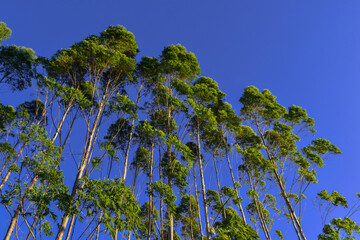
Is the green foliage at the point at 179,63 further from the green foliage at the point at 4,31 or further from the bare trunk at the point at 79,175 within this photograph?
the green foliage at the point at 4,31

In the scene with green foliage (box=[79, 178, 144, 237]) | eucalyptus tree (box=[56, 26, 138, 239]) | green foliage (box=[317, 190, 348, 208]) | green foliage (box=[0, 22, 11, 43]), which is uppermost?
green foliage (box=[0, 22, 11, 43])

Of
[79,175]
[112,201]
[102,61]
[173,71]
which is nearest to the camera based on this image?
[112,201]

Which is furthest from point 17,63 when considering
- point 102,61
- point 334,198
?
point 334,198

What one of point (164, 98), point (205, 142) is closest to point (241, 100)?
point (205, 142)

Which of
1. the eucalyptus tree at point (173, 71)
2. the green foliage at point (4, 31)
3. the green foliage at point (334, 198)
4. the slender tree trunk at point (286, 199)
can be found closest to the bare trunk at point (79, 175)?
the eucalyptus tree at point (173, 71)

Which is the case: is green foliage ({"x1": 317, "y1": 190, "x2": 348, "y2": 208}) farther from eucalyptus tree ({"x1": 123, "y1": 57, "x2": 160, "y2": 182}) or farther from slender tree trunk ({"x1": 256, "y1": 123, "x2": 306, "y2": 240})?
eucalyptus tree ({"x1": 123, "y1": 57, "x2": 160, "y2": 182})

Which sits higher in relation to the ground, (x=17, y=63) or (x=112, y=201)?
(x=17, y=63)

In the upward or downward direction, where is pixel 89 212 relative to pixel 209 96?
downward

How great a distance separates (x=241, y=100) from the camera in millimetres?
14766

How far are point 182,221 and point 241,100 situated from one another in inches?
459

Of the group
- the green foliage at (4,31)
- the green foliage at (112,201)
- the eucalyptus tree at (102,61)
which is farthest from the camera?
the green foliage at (4,31)

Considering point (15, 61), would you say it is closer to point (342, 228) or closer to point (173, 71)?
point (173, 71)

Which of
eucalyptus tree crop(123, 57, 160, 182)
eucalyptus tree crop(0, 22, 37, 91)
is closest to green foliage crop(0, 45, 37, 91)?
eucalyptus tree crop(0, 22, 37, 91)

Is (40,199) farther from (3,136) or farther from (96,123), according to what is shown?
(3,136)
